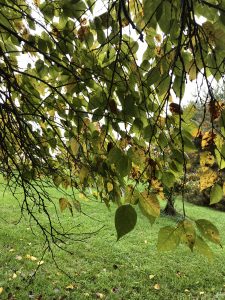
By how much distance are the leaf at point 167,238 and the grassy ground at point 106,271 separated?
3773 millimetres

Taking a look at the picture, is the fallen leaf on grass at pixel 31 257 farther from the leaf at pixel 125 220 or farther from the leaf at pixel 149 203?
the leaf at pixel 125 220

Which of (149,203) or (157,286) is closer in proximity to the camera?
(149,203)

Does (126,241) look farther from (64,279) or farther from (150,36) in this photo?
(150,36)

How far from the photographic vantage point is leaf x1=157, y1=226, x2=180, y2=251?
3.59 feet

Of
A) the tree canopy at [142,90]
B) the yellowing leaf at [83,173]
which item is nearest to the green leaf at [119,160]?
the tree canopy at [142,90]

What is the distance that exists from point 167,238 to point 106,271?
18.9ft

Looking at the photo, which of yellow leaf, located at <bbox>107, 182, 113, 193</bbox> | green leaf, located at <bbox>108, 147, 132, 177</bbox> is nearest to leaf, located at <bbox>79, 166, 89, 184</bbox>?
yellow leaf, located at <bbox>107, 182, 113, 193</bbox>

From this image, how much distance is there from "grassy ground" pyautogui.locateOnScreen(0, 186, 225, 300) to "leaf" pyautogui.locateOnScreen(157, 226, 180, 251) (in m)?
3.77

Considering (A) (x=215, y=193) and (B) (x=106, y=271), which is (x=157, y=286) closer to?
(B) (x=106, y=271)

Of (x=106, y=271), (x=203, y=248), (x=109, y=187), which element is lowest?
(x=106, y=271)

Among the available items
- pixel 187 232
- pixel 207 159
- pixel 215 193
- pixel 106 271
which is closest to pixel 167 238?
pixel 187 232

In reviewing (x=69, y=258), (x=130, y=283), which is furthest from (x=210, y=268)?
(x=69, y=258)

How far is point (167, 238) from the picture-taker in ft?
3.64

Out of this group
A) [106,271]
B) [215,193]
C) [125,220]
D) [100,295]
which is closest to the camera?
[125,220]
